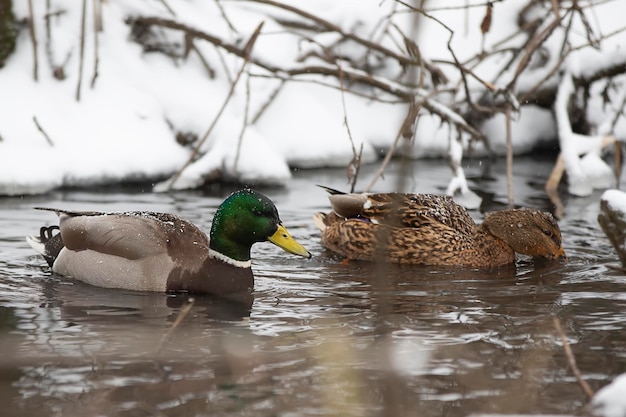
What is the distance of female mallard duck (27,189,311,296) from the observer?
6.38m

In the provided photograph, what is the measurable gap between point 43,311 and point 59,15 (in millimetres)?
5337

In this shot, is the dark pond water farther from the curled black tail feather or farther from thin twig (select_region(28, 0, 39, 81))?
thin twig (select_region(28, 0, 39, 81))

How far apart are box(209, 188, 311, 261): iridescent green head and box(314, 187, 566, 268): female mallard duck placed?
1.02 metres

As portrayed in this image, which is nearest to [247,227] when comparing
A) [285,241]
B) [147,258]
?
[285,241]

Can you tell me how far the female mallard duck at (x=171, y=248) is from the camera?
638cm

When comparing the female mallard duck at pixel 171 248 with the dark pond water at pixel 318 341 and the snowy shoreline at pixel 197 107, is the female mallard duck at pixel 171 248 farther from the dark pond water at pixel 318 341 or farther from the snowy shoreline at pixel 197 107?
the snowy shoreline at pixel 197 107

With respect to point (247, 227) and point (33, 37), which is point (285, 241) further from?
point (33, 37)

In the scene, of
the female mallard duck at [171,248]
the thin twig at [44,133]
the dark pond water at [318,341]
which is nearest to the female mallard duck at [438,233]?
the dark pond water at [318,341]

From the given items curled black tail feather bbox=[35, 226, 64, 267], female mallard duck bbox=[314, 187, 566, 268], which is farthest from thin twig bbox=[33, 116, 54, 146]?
female mallard duck bbox=[314, 187, 566, 268]

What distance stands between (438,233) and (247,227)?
1.55 meters

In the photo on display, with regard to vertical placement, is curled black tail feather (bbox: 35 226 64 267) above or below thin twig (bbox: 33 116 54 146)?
below

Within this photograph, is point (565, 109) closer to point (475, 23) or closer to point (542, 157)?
point (542, 157)

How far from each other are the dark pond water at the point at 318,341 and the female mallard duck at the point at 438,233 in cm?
16

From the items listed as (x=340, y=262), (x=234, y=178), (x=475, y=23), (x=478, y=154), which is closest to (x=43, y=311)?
(x=340, y=262)
